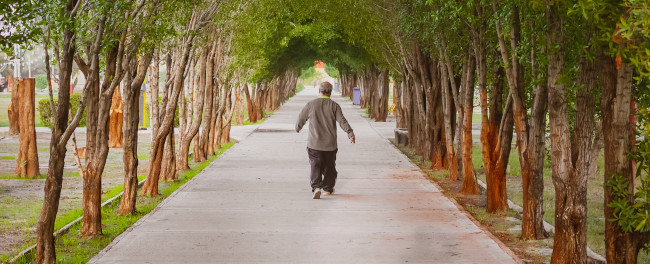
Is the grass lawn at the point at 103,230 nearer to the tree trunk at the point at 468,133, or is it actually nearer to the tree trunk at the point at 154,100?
the tree trunk at the point at 154,100

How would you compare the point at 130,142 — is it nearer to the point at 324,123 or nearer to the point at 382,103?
the point at 324,123

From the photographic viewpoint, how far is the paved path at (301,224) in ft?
31.1

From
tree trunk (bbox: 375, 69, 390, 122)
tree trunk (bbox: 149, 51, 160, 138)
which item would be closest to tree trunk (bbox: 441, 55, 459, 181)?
tree trunk (bbox: 149, 51, 160, 138)

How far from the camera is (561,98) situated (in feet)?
29.0

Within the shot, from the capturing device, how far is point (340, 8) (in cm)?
2225

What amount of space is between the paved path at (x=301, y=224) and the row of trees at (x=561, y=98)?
85cm

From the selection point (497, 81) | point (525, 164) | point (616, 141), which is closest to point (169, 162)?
point (497, 81)

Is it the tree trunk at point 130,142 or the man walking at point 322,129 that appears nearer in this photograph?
the tree trunk at point 130,142

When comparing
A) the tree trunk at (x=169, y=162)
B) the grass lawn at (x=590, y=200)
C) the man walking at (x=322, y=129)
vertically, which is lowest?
the grass lawn at (x=590, y=200)

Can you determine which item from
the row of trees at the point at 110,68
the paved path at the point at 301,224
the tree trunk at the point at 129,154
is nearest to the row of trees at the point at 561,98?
the paved path at the point at 301,224

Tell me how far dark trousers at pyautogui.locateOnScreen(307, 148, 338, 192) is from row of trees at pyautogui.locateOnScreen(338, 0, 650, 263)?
228 cm

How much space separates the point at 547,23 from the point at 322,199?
5.89 meters

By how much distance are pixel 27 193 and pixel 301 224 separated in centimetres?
599

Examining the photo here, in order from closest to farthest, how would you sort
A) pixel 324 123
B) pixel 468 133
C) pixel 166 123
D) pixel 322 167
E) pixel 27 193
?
pixel 324 123, pixel 322 167, pixel 166 123, pixel 468 133, pixel 27 193
